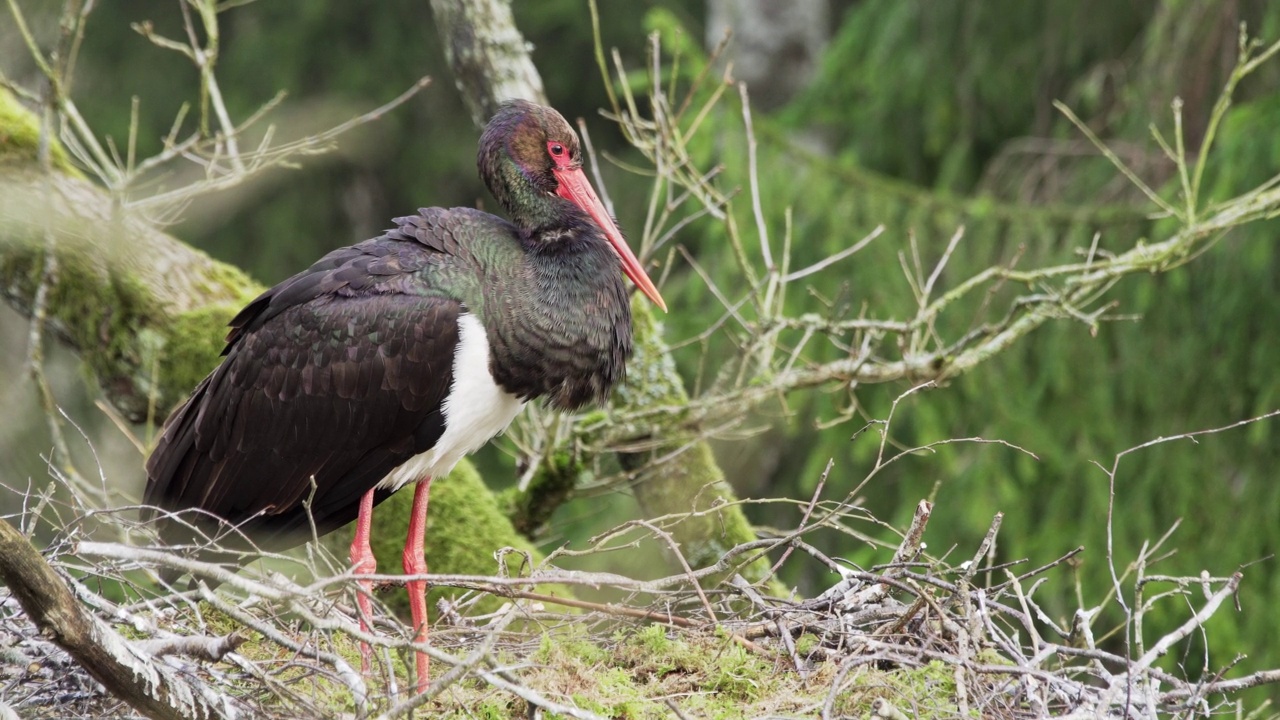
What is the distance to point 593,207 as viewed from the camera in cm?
413

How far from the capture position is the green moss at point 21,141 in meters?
4.76

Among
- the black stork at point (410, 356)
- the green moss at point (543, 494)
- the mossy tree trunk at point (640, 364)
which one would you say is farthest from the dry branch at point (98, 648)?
the mossy tree trunk at point (640, 364)

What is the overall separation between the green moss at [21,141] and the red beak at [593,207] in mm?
1749

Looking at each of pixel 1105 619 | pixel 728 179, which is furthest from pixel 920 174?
pixel 1105 619

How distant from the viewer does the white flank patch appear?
3.76 m

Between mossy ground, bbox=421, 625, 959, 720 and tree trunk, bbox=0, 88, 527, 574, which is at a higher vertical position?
tree trunk, bbox=0, 88, 527, 574

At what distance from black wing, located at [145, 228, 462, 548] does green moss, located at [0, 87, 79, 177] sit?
1.23 metres

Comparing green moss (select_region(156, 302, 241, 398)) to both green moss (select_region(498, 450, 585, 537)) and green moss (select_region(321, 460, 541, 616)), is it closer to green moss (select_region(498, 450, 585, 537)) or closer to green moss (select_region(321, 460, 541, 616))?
green moss (select_region(321, 460, 541, 616))

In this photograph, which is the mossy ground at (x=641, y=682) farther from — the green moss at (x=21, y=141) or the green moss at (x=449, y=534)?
the green moss at (x=21, y=141)

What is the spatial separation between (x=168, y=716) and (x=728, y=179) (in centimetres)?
413

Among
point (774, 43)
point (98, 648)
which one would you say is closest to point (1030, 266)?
point (774, 43)

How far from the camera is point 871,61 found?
760cm

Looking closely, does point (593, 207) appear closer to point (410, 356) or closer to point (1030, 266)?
point (410, 356)

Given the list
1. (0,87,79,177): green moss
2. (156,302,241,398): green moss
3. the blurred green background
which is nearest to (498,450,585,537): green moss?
the blurred green background
